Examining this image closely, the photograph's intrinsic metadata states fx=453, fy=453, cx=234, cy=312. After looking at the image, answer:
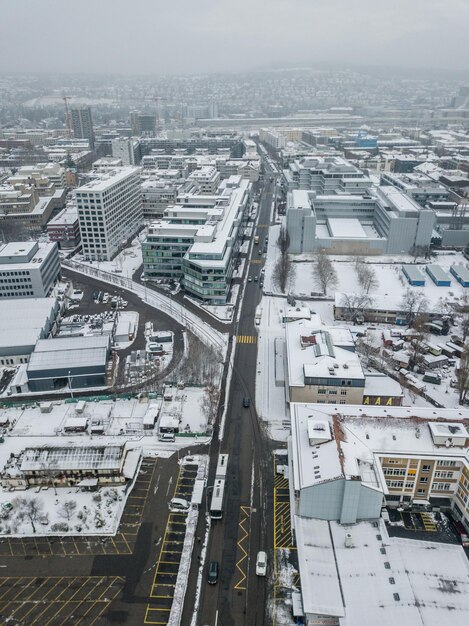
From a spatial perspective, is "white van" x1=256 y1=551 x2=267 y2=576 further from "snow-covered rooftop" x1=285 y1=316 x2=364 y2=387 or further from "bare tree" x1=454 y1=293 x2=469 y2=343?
"bare tree" x1=454 y1=293 x2=469 y2=343

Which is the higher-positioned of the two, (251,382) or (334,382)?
(334,382)

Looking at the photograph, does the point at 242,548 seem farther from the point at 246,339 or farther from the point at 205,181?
the point at 205,181

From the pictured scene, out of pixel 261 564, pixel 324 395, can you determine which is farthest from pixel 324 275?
pixel 261 564

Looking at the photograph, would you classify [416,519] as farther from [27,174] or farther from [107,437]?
[27,174]

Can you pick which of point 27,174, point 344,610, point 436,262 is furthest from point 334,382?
point 27,174

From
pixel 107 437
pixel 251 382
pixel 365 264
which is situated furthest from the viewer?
pixel 365 264

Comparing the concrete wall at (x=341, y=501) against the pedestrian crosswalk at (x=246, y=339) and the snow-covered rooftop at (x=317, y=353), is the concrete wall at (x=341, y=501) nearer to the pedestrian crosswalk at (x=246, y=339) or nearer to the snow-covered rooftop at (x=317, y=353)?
the snow-covered rooftop at (x=317, y=353)
